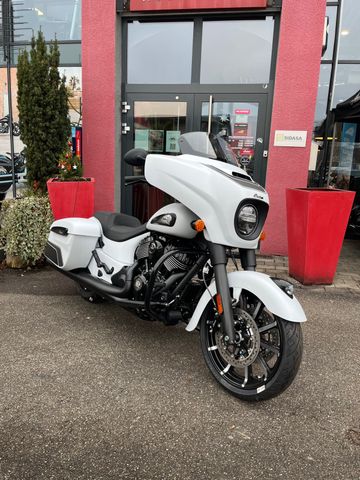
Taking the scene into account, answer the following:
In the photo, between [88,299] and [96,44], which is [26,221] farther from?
[96,44]

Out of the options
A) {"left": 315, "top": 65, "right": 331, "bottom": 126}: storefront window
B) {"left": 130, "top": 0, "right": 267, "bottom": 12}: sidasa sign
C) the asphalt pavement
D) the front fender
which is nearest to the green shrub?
the asphalt pavement

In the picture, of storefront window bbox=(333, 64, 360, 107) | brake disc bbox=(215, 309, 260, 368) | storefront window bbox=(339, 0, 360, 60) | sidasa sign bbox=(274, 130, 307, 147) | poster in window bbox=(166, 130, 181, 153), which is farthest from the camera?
storefront window bbox=(333, 64, 360, 107)

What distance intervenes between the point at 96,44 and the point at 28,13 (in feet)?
7.16

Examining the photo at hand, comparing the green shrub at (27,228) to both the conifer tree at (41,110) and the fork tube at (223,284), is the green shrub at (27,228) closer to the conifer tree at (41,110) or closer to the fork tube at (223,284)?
the conifer tree at (41,110)

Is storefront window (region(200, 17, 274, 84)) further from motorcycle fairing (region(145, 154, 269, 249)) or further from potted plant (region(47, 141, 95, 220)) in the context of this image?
motorcycle fairing (region(145, 154, 269, 249))

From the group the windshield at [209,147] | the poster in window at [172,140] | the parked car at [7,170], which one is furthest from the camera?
the parked car at [7,170]

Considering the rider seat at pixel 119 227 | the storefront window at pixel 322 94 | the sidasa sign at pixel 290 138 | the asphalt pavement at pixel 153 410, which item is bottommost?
the asphalt pavement at pixel 153 410

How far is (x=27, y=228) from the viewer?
4.88m

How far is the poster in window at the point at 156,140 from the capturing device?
6.39 meters

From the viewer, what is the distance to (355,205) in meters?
8.16

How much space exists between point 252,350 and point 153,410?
2.14 feet

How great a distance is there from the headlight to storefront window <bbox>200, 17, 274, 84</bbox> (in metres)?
4.07

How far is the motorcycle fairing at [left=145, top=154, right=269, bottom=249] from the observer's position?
2.40 m

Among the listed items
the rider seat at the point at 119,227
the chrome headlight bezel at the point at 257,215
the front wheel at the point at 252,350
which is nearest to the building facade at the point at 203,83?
the rider seat at the point at 119,227
